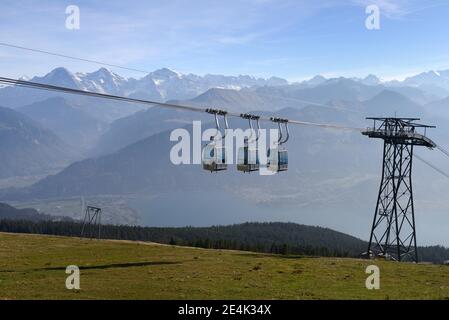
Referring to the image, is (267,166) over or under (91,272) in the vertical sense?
over

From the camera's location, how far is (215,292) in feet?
101

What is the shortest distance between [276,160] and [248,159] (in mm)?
3291

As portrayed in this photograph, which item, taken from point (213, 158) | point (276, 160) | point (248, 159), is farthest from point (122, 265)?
point (276, 160)

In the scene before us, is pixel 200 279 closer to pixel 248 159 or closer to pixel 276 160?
pixel 248 159

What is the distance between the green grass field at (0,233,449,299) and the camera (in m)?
30.5

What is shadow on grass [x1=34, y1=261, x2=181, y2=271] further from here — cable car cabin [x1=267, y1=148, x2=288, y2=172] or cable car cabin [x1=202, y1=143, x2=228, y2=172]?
cable car cabin [x1=267, y1=148, x2=288, y2=172]

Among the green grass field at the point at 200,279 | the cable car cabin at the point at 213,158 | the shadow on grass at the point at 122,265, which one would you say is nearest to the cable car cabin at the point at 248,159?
the cable car cabin at the point at 213,158

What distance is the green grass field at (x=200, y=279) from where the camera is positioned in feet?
100.0

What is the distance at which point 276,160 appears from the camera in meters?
46.6

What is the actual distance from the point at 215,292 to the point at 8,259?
90.8 feet

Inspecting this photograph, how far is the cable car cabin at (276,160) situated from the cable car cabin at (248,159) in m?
2.04

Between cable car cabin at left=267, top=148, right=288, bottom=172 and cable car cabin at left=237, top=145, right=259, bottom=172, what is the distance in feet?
6.69
